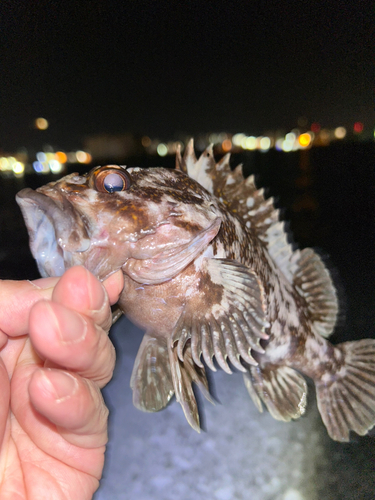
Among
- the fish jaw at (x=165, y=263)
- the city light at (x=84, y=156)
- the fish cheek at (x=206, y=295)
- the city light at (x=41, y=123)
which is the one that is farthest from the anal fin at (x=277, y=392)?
the city light at (x=41, y=123)

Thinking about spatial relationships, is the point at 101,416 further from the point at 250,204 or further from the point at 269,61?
the point at 269,61

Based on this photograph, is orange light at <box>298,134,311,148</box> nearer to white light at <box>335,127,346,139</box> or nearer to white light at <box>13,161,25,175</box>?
white light at <box>335,127,346,139</box>

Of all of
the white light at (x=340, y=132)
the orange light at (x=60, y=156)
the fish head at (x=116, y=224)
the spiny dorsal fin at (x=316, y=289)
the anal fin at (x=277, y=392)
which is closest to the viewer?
the fish head at (x=116, y=224)

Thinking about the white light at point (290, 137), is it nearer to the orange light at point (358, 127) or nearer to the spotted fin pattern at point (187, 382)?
the orange light at point (358, 127)

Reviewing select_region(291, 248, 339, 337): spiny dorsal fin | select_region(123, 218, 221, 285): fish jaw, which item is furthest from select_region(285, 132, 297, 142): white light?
select_region(123, 218, 221, 285): fish jaw

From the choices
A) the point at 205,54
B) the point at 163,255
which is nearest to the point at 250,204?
the point at 163,255
